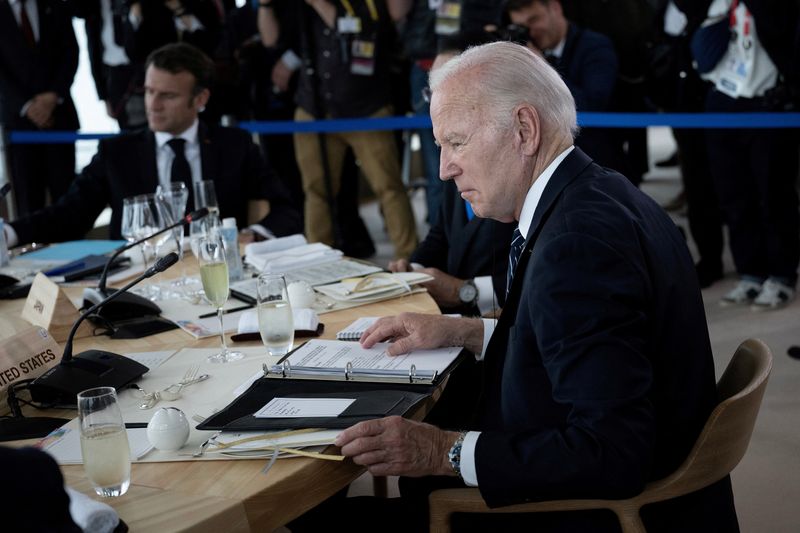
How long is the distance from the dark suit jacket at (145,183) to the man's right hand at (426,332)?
62.2 inches

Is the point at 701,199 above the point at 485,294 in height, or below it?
below

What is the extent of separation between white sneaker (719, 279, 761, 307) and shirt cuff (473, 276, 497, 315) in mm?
2253

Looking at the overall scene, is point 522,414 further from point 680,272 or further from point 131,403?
point 131,403

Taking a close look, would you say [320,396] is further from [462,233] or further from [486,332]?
[462,233]

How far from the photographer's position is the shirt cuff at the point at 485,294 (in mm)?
2639

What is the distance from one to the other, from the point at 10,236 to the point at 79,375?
1.73 meters

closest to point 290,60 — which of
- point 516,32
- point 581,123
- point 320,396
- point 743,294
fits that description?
point 516,32

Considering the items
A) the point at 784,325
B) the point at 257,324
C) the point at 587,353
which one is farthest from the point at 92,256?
the point at 784,325

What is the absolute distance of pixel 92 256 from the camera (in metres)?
2.86

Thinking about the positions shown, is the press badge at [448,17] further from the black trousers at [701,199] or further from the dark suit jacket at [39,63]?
the dark suit jacket at [39,63]

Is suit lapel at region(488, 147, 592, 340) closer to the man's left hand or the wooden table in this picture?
the man's left hand

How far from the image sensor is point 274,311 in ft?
6.05

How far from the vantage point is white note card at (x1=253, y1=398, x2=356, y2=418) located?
1.52 m

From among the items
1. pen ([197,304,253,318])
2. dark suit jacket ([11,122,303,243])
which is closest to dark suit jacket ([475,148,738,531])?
pen ([197,304,253,318])
